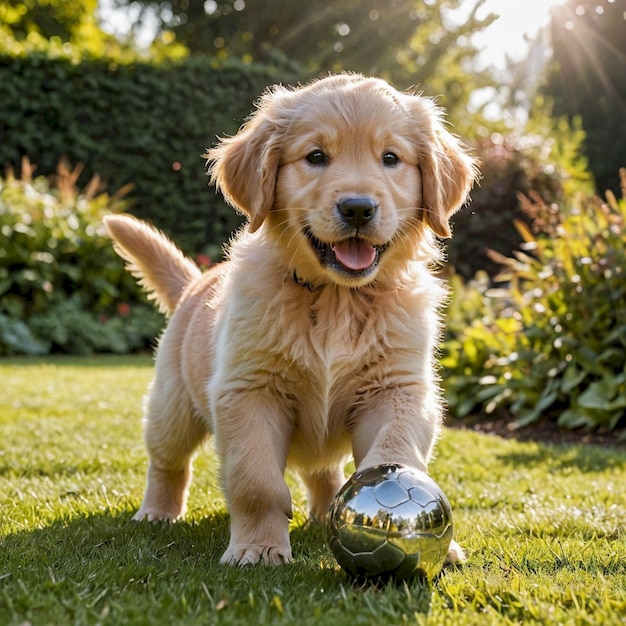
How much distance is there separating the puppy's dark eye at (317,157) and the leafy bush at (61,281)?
7486 mm

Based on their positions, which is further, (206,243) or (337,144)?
(206,243)

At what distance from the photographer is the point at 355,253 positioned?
116 inches

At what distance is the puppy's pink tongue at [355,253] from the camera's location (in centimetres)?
291

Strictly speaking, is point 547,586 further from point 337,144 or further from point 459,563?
point 337,144

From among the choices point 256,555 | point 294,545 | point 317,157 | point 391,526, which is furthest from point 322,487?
point 317,157

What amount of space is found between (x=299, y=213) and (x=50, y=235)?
314 inches

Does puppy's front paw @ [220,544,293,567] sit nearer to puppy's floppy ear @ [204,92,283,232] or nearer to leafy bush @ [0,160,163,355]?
puppy's floppy ear @ [204,92,283,232]

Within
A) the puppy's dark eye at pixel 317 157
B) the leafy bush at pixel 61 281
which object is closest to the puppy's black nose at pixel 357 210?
the puppy's dark eye at pixel 317 157

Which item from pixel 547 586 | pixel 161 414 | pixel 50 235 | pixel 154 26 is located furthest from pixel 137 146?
pixel 547 586

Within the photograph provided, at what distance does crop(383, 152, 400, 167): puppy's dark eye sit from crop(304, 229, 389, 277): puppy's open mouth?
33cm

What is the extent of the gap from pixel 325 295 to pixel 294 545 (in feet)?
3.04

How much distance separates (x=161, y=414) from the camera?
149 inches

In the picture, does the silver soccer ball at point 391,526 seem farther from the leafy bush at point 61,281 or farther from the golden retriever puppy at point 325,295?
Answer: the leafy bush at point 61,281

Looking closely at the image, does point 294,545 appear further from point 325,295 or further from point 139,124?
point 139,124
